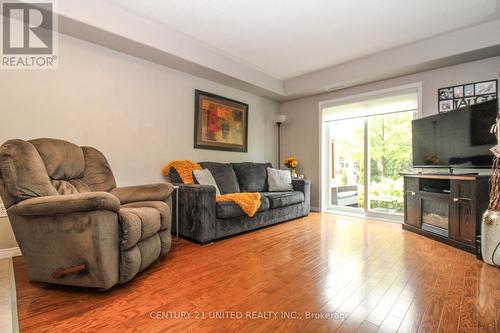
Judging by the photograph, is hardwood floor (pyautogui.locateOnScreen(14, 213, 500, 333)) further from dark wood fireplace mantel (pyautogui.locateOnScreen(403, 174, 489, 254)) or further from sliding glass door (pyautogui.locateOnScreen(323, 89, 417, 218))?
sliding glass door (pyautogui.locateOnScreen(323, 89, 417, 218))

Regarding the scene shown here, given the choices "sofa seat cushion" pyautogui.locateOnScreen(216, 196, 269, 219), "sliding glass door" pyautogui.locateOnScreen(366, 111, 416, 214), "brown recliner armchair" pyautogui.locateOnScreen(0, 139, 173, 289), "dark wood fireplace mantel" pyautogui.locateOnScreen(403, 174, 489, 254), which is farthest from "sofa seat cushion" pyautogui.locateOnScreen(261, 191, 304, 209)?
"brown recliner armchair" pyautogui.locateOnScreen(0, 139, 173, 289)

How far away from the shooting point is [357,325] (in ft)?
4.26

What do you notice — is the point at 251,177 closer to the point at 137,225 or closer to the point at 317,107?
the point at 317,107

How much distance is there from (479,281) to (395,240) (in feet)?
3.37

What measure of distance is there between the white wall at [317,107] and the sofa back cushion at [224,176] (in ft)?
5.51

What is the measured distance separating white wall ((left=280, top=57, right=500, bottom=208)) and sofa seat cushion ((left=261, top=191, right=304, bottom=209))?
2.90ft

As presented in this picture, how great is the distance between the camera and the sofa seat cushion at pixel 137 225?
1647mm

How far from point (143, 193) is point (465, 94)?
397 cm

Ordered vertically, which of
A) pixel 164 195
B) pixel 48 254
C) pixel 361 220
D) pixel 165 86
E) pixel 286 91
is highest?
pixel 286 91

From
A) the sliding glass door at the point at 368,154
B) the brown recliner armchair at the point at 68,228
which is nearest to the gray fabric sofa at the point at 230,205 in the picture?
the brown recliner armchair at the point at 68,228

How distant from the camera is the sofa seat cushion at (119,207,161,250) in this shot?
1.65 m

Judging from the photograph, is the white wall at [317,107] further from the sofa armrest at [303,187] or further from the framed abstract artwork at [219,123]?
the framed abstract artwork at [219,123]

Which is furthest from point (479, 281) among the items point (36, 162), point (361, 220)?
point (36, 162)

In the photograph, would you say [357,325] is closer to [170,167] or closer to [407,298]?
[407,298]
